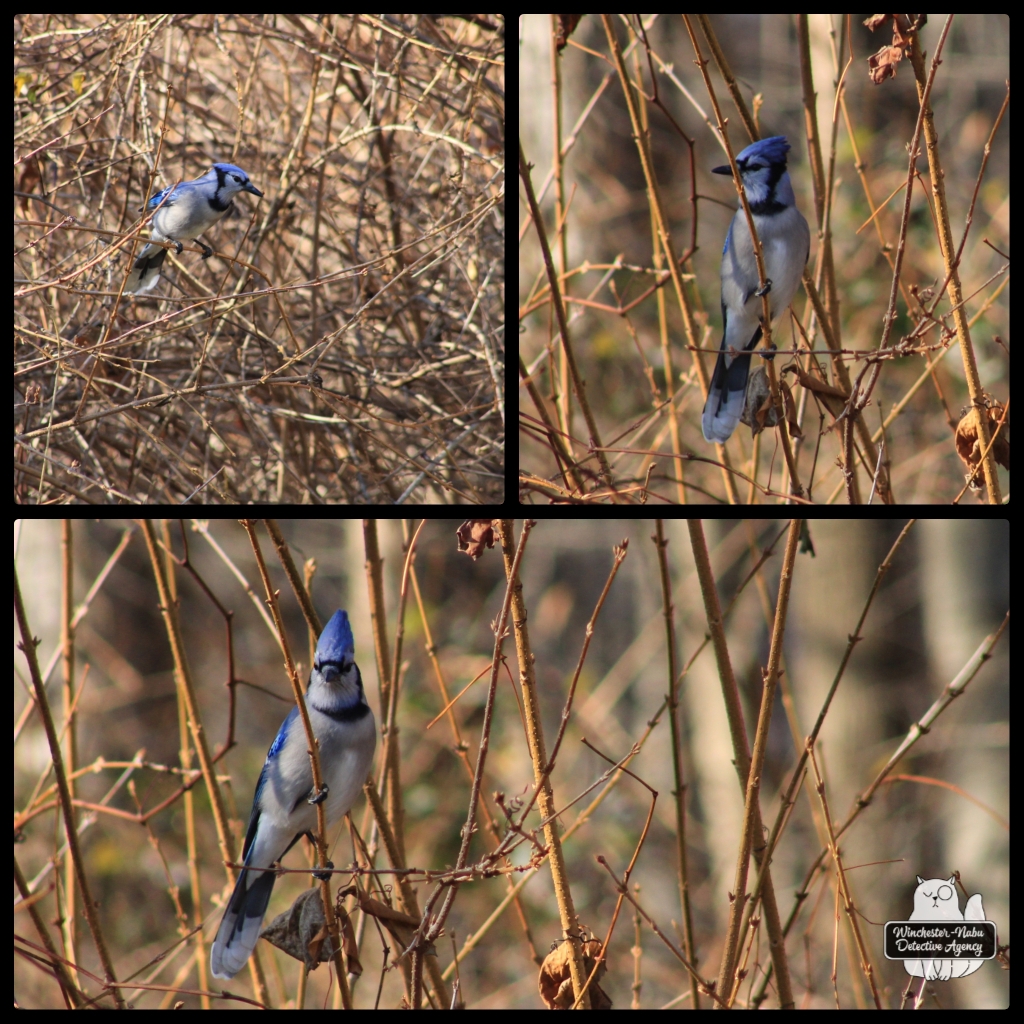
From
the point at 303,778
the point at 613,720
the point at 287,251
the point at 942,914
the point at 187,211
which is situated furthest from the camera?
the point at 613,720

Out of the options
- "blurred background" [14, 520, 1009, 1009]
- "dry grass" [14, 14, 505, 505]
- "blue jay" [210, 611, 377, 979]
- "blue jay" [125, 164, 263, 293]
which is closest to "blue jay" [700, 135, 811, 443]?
"dry grass" [14, 14, 505, 505]

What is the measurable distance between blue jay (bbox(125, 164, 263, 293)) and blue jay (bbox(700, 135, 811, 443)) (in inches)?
38.1

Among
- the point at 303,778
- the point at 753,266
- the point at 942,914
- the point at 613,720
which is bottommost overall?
the point at 613,720

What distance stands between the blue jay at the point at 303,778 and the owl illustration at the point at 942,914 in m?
0.83

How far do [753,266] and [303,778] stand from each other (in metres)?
1.30

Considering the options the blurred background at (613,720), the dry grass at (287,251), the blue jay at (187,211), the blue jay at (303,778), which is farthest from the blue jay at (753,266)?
the blurred background at (613,720)

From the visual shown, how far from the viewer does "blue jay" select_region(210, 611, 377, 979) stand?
1.60m

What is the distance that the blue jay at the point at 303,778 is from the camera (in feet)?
5.25

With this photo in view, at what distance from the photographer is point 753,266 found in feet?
6.89

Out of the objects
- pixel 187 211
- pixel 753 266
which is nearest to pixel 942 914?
pixel 753 266

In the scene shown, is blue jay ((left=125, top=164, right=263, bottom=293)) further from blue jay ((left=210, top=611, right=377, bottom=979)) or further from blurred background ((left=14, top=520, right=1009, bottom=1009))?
blurred background ((left=14, top=520, right=1009, bottom=1009))

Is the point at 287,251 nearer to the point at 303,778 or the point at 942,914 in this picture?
the point at 303,778
